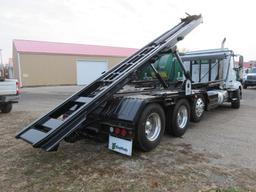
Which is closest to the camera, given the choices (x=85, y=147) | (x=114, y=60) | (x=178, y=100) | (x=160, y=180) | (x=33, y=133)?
(x=160, y=180)

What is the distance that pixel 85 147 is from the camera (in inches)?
193

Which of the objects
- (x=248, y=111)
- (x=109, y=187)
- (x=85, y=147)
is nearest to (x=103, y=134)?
(x=85, y=147)

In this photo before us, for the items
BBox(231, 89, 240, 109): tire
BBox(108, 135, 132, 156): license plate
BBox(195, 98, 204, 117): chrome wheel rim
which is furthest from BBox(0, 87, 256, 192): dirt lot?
BBox(231, 89, 240, 109): tire

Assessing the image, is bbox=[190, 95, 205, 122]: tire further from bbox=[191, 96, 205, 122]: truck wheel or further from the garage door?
the garage door

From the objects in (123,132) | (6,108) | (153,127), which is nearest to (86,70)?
(6,108)

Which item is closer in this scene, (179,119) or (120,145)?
(120,145)

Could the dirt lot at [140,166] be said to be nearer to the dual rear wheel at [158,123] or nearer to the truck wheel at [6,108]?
the dual rear wheel at [158,123]

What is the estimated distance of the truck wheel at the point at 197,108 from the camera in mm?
6349

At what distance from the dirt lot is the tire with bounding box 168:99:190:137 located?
0.63ft

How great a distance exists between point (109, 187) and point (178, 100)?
294 centimetres

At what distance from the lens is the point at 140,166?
3.93m

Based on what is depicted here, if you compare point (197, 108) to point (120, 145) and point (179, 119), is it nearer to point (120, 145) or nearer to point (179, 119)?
point (179, 119)

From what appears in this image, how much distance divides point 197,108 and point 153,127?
226 centimetres

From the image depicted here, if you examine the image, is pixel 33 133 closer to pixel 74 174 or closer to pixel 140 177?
pixel 74 174
